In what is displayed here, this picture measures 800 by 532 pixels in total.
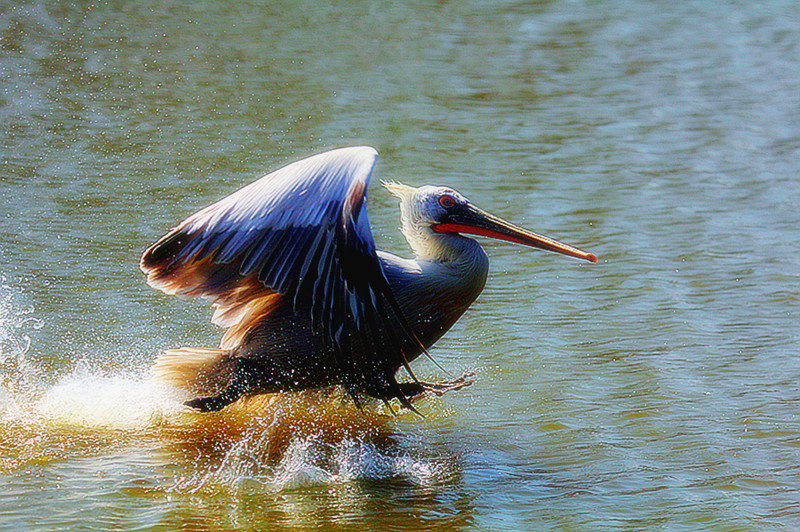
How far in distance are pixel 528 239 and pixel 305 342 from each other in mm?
907

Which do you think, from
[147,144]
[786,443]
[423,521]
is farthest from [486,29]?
[423,521]

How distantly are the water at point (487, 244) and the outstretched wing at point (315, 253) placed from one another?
0.46m

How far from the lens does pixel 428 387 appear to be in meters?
3.65

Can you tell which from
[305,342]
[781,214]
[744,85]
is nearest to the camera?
[305,342]

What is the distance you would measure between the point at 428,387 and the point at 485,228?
0.60m

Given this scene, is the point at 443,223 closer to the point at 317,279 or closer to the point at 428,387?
the point at 428,387

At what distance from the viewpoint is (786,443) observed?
3.59 meters

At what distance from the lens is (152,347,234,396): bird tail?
3.63 metres

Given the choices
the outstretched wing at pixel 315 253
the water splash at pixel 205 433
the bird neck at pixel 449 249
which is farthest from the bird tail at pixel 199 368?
the bird neck at pixel 449 249

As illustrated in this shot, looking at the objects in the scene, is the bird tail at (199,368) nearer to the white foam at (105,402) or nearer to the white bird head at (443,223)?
the white foam at (105,402)

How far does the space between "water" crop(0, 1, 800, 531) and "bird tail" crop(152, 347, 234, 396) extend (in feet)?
0.49

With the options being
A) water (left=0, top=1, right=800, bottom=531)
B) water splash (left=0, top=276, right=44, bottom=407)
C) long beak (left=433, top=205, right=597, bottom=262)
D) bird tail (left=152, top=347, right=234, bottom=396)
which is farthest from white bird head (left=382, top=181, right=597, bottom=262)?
water splash (left=0, top=276, right=44, bottom=407)

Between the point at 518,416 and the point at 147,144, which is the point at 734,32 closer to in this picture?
the point at 147,144

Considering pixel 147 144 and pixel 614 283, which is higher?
pixel 147 144
